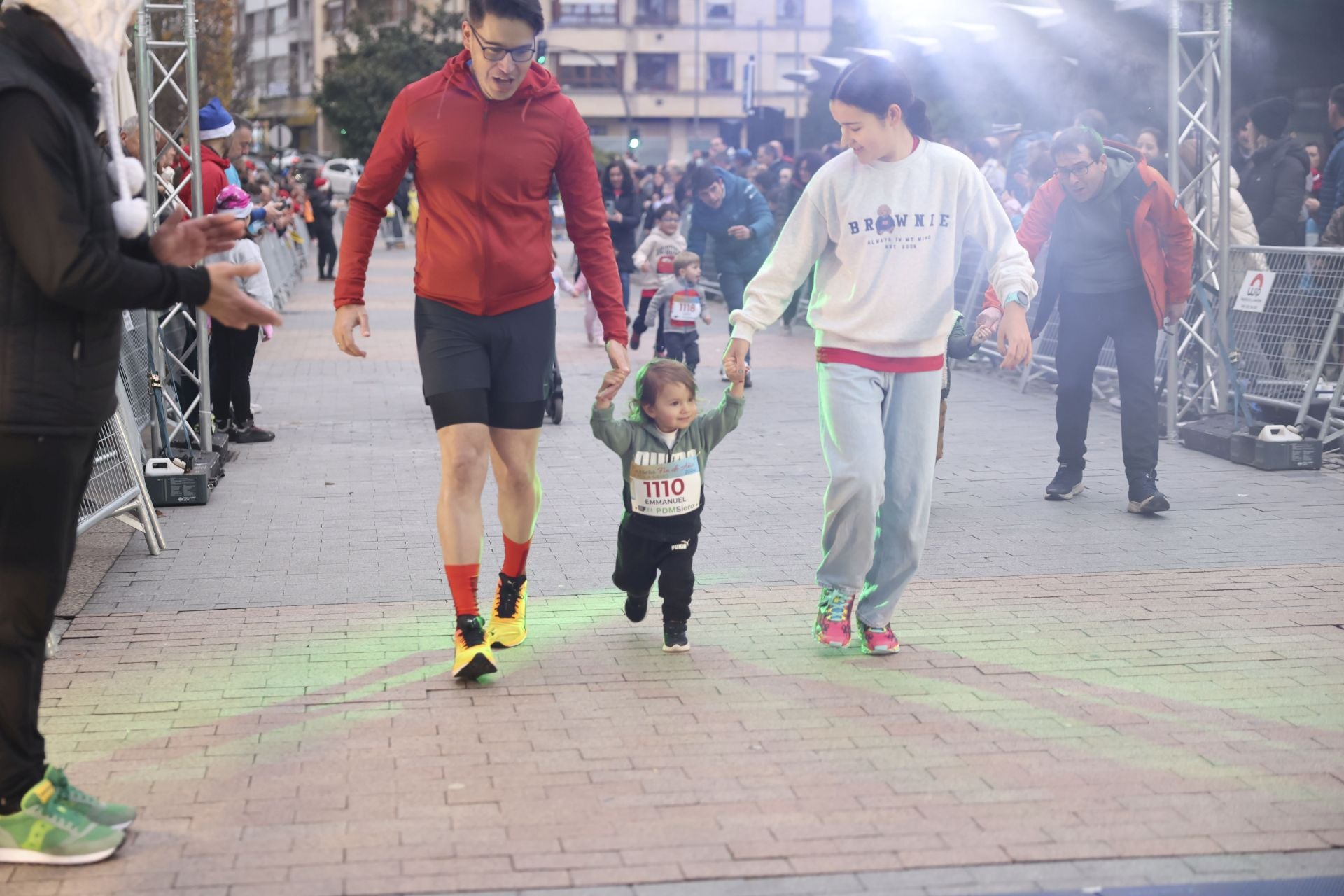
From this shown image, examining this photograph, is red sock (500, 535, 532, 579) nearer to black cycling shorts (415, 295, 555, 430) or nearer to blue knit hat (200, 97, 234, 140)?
black cycling shorts (415, 295, 555, 430)

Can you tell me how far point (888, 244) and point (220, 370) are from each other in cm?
620

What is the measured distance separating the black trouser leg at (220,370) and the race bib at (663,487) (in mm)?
5406

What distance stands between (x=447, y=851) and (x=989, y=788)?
143 cm

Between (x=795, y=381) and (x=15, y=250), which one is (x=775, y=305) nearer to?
(x=15, y=250)

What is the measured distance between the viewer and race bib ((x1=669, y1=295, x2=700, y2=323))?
1262 centimetres

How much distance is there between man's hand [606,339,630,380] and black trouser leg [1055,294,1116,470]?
3.72m

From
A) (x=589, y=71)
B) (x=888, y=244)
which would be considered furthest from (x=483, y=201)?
(x=589, y=71)

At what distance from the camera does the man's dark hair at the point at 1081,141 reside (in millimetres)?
7918

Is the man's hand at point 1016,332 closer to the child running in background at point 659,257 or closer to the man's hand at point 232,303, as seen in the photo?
the man's hand at point 232,303

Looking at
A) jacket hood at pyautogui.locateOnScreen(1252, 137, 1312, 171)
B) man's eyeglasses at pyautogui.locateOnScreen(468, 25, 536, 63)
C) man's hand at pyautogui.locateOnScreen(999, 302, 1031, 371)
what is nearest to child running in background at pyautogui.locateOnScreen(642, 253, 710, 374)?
jacket hood at pyautogui.locateOnScreen(1252, 137, 1312, 171)

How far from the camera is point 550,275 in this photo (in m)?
5.26

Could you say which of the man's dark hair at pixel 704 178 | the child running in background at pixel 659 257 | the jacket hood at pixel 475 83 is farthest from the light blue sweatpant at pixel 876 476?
the man's dark hair at pixel 704 178

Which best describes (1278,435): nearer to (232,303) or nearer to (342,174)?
(232,303)

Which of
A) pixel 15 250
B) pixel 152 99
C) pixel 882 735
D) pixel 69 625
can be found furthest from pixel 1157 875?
pixel 152 99
